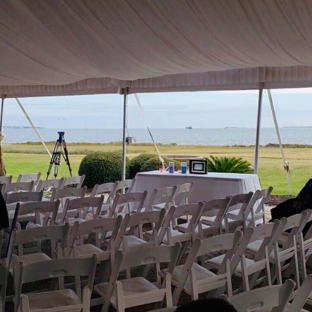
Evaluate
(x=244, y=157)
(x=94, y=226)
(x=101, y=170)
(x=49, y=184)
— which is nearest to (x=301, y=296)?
(x=94, y=226)

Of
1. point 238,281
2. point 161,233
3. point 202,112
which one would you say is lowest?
point 238,281

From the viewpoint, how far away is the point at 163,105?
36625 millimetres

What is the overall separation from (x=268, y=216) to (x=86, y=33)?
18.2 ft

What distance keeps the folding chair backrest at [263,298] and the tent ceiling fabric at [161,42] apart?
302 centimetres

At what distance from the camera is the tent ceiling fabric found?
475cm

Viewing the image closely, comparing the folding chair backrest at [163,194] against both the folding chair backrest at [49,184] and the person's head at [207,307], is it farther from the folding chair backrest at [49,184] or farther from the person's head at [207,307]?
the person's head at [207,307]

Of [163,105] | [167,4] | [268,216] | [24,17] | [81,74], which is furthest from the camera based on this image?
[163,105]

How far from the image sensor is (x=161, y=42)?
612 centimetres

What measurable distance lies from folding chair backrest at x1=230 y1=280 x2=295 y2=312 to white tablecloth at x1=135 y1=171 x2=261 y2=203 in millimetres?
5171

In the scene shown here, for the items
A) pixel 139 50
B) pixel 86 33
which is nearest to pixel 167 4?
pixel 86 33

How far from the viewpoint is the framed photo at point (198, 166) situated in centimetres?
808

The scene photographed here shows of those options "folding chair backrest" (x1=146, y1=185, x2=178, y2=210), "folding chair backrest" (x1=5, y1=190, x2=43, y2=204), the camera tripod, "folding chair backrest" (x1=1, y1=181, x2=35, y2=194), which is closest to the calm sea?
the camera tripod

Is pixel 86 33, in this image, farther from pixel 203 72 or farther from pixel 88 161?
pixel 88 161

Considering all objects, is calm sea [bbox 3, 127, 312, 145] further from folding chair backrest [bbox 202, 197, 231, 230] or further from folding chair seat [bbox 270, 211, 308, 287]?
folding chair seat [bbox 270, 211, 308, 287]
